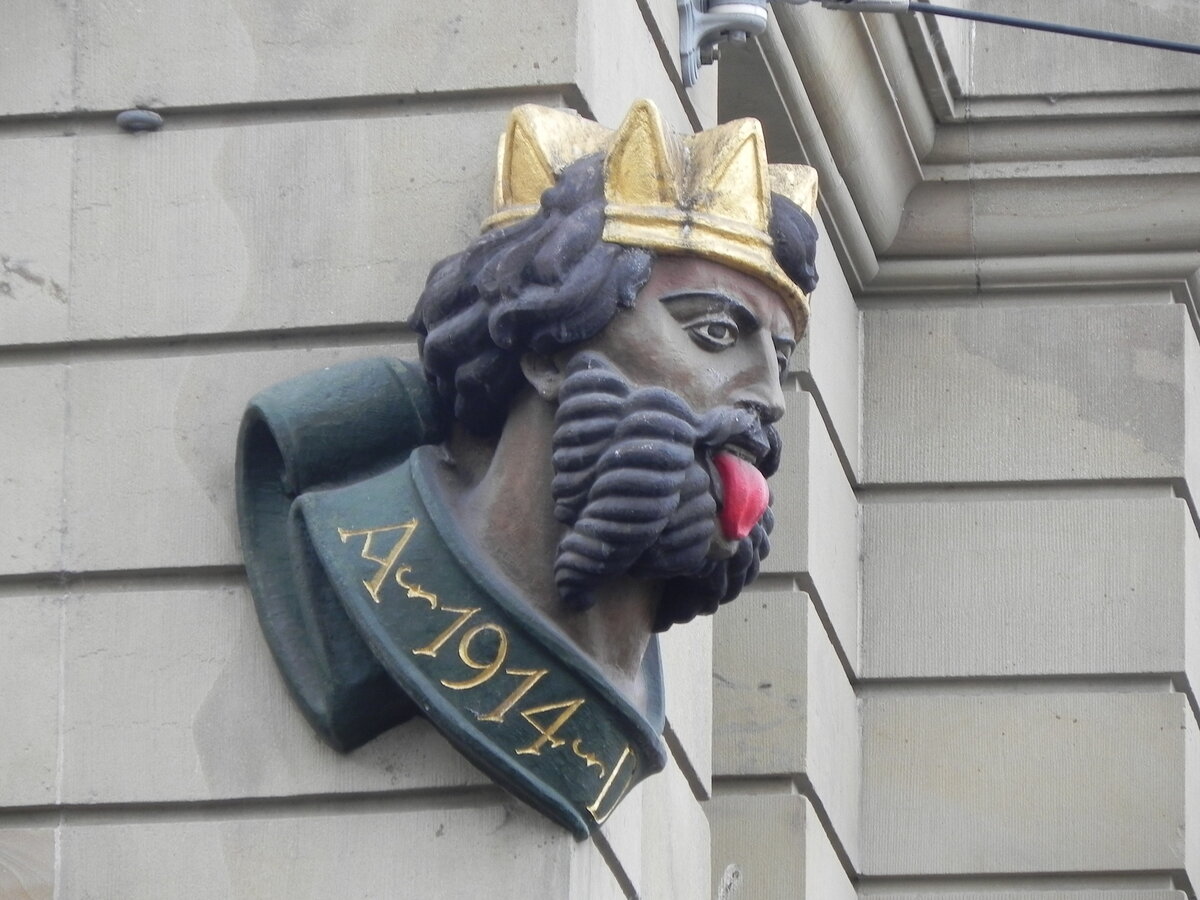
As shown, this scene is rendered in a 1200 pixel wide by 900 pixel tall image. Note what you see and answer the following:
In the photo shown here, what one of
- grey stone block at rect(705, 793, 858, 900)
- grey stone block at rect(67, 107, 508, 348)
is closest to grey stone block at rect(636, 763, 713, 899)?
grey stone block at rect(705, 793, 858, 900)

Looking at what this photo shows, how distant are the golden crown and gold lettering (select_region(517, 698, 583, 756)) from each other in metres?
0.94

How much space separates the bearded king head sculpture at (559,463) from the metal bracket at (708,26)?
4.07ft

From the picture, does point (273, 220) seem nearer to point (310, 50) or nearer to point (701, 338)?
point (310, 50)

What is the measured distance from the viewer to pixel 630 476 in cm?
706

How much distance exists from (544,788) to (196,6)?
6.64ft

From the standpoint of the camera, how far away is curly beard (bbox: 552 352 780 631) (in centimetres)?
708

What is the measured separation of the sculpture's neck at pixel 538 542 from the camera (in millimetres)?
7367

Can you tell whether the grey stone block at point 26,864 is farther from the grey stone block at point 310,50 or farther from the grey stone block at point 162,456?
the grey stone block at point 310,50

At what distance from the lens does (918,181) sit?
36.8 ft

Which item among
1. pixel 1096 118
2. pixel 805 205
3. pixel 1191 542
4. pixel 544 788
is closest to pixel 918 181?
pixel 1096 118

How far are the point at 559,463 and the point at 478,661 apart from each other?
0.45 meters

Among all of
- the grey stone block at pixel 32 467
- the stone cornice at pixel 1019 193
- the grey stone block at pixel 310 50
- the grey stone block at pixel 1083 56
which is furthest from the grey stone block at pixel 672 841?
the grey stone block at pixel 1083 56

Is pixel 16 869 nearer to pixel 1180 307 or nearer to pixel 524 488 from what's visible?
pixel 524 488

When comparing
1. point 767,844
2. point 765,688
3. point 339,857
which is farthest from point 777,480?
point 339,857
